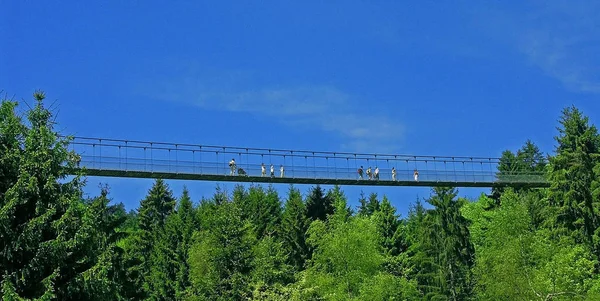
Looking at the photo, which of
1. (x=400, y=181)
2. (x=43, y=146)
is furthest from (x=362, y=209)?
(x=43, y=146)

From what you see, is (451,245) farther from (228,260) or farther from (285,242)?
(228,260)

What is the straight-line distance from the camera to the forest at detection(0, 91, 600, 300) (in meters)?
20.8

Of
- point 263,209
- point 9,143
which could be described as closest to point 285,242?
point 263,209

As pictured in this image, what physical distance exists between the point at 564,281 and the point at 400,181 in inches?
502

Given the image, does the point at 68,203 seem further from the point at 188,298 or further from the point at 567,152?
the point at 567,152

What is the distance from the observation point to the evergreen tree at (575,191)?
45.4m

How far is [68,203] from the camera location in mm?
21375

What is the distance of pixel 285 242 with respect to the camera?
55.4m

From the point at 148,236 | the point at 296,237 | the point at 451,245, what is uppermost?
the point at 148,236

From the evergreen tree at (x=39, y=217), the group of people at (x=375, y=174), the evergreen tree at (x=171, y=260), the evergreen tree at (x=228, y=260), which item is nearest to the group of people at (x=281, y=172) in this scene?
the group of people at (x=375, y=174)

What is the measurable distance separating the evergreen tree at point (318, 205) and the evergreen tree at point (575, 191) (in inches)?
831

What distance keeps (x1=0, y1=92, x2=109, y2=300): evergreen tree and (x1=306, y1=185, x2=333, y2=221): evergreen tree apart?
1688 inches

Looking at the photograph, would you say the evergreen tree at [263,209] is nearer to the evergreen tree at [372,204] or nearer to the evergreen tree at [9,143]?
the evergreen tree at [372,204]

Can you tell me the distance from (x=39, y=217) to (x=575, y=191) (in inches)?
1349
